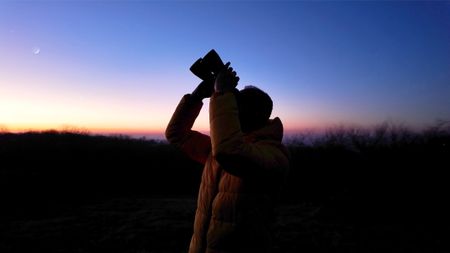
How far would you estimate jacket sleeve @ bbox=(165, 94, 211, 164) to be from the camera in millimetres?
1907

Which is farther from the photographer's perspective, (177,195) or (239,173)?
(177,195)

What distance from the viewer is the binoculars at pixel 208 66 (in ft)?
5.48

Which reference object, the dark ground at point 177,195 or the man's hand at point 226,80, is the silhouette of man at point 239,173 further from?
the dark ground at point 177,195

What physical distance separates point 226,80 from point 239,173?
1.27ft

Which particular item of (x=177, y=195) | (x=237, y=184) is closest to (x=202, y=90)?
(x=237, y=184)

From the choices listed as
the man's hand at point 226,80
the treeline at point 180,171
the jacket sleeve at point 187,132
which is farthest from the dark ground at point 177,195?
the man's hand at point 226,80

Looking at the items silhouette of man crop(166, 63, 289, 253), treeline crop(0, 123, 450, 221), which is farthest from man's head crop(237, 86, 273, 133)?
treeline crop(0, 123, 450, 221)

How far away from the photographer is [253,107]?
5.43 feet

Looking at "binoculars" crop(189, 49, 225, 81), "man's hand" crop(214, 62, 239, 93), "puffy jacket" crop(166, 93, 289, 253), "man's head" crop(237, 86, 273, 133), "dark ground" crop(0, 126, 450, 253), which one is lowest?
"dark ground" crop(0, 126, 450, 253)

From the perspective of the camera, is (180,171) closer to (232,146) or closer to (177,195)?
(177,195)

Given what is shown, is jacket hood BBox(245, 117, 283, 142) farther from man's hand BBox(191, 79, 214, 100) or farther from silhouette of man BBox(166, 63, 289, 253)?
man's hand BBox(191, 79, 214, 100)

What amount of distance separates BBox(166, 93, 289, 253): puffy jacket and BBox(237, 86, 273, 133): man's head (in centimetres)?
4

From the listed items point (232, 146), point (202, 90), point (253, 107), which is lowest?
point (232, 146)

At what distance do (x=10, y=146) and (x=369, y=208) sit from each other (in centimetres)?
1229
